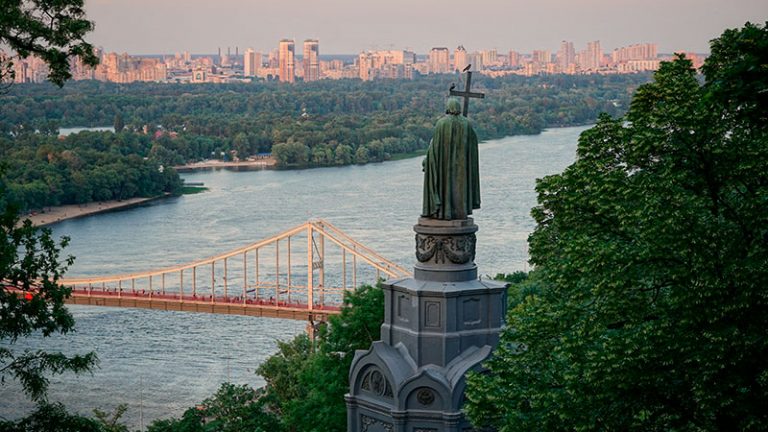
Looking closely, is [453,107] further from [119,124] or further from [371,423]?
[119,124]

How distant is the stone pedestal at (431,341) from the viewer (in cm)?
964

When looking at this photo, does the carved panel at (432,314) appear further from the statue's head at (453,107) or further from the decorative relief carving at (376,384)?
the statue's head at (453,107)

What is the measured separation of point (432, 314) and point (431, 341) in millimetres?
181

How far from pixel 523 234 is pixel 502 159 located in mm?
33819

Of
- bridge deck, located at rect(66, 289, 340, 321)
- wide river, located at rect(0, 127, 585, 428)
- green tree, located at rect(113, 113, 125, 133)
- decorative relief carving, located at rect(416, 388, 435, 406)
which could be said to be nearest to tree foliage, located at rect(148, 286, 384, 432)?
decorative relief carving, located at rect(416, 388, 435, 406)

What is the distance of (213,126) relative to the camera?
107 metres

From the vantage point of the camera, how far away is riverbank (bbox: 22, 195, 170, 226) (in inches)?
2398

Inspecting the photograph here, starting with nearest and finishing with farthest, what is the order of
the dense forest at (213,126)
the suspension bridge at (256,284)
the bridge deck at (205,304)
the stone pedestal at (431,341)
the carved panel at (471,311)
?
1. the stone pedestal at (431,341)
2. the carved panel at (471,311)
3. the bridge deck at (205,304)
4. the suspension bridge at (256,284)
5. the dense forest at (213,126)

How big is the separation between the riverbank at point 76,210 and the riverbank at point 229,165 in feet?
58.3

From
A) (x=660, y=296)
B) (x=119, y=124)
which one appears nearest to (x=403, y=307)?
(x=660, y=296)

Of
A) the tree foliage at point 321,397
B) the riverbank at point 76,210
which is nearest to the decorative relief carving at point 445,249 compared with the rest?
the tree foliage at point 321,397

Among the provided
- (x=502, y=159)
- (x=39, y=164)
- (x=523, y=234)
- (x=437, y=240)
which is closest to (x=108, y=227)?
(x=39, y=164)

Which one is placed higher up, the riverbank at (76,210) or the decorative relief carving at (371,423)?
the decorative relief carving at (371,423)

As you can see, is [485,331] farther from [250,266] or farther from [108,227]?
[108,227]
